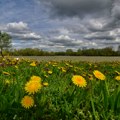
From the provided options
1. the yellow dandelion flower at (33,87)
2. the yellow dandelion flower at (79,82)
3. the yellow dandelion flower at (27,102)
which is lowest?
the yellow dandelion flower at (27,102)

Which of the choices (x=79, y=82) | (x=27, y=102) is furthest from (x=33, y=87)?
(x=79, y=82)

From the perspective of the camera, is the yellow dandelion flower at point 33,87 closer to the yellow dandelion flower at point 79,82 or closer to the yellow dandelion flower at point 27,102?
the yellow dandelion flower at point 27,102

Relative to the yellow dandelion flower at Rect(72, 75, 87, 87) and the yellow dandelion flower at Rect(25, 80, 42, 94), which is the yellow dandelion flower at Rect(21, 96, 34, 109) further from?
the yellow dandelion flower at Rect(72, 75, 87, 87)

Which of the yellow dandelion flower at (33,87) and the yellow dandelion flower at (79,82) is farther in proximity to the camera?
the yellow dandelion flower at (79,82)

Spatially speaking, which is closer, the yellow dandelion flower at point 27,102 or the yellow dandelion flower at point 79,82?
the yellow dandelion flower at point 27,102

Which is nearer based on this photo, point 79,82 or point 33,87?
point 33,87

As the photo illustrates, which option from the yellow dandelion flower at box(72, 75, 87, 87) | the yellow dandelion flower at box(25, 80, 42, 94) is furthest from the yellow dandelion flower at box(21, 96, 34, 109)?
the yellow dandelion flower at box(72, 75, 87, 87)

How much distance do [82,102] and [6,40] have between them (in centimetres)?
3108

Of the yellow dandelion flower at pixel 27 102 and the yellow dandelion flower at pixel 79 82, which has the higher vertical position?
the yellow dandelion flower at pixel 79 82

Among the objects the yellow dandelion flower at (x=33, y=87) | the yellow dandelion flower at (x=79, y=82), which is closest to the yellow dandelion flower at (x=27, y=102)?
the yellow dandelion flower at (x=33, y=87)

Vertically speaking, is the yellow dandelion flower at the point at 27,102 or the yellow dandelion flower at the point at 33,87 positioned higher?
the yellow dandelion flower at the point at 33,87

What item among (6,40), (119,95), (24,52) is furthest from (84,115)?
(6,40)

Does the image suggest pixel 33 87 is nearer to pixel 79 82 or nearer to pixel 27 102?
pixel 27 102

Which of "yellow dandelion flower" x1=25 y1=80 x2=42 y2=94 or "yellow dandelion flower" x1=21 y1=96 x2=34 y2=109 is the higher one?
"yellow dandelion flower" x1=25 y1=80 x2=42 y2=94
